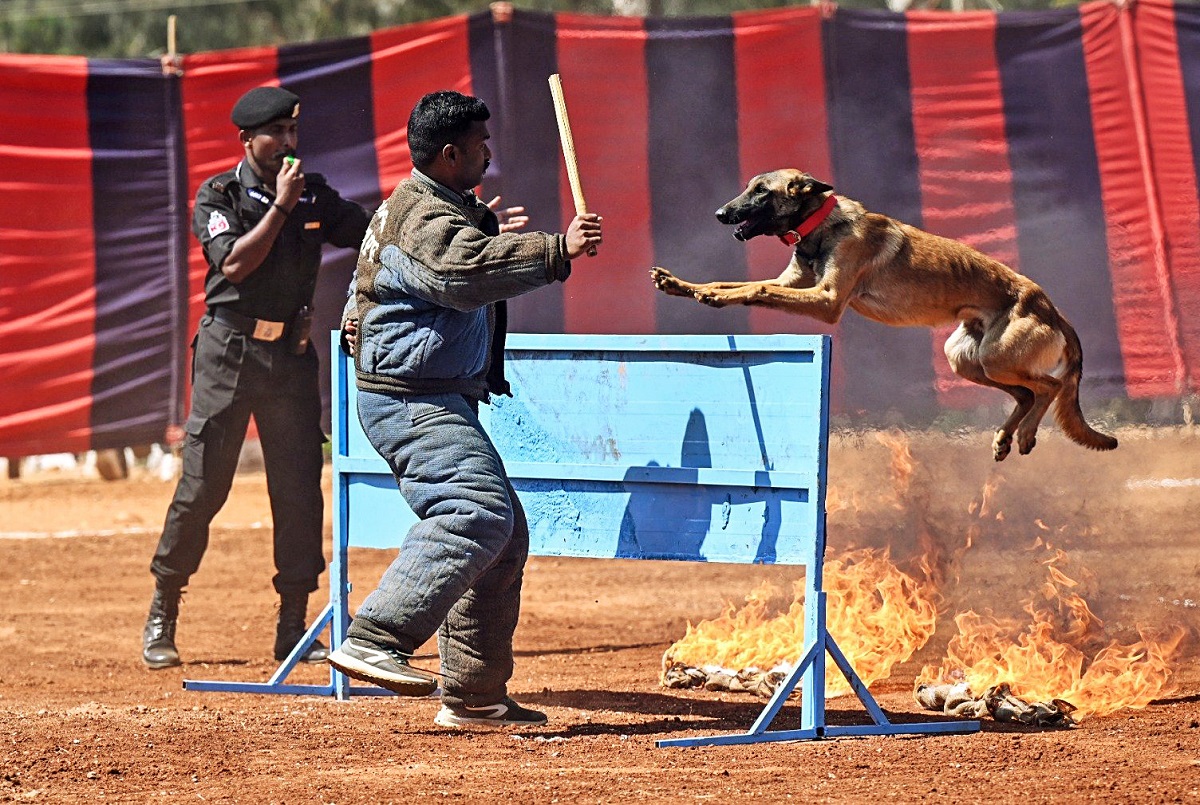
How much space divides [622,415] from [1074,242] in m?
4.67

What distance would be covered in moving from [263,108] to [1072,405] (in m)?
3.70

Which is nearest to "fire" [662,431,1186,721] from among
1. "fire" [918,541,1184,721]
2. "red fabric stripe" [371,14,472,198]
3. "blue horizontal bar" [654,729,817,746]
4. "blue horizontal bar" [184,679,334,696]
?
"fire" [918,541,1184,721]

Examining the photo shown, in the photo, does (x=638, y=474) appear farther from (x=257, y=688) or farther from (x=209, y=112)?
(x=209, y=112)

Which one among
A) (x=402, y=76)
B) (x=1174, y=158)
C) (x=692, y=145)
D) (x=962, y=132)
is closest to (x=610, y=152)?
(x=692, y=145)

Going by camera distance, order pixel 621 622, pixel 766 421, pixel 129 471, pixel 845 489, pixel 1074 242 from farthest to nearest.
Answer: pixel 129 471 → pixel 1074 242 → pixel 621 622 → pixel 845 489 → pixel 766 421

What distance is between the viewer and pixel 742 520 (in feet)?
17.2

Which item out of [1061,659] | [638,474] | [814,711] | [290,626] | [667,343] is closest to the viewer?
[814,711]

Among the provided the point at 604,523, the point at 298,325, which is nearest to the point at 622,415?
the point at 604,523

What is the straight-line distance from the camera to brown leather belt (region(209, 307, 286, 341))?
6703 mm

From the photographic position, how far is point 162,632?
697 centimetres

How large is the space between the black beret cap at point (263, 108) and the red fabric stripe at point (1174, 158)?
204 inches

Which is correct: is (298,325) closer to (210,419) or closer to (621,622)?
(210,419)

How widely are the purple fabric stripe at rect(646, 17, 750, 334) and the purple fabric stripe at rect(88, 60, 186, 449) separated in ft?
9.99

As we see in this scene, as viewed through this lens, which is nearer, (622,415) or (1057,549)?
(622,415)
